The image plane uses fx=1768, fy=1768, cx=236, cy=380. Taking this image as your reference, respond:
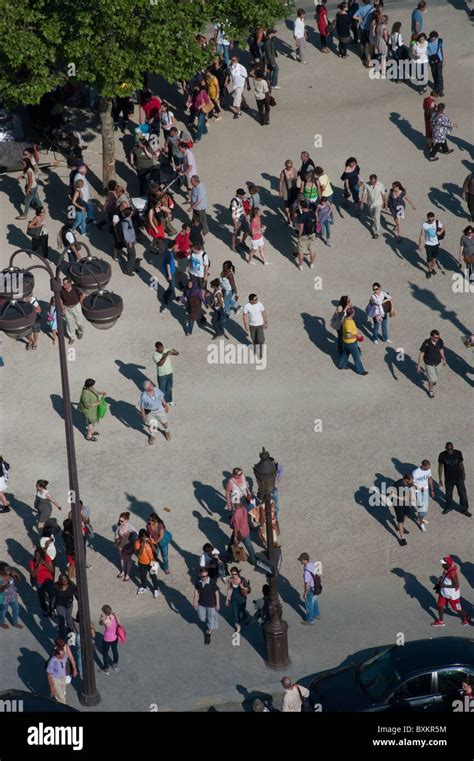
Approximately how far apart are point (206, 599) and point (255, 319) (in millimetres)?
7401

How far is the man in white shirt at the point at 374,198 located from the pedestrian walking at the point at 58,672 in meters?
13.5

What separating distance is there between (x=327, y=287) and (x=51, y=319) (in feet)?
18.5

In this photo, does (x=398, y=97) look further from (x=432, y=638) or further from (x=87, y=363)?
(x=432, y=638)

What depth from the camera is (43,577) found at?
28531 mm

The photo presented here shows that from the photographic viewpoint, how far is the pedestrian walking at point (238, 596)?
2786 centimetres

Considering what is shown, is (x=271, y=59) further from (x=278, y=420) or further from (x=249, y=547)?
(x=249, y=547)

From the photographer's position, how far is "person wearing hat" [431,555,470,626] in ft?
91.9

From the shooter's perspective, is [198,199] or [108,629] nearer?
[108,629]

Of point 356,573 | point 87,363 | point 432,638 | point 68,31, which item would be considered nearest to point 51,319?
point 87,363

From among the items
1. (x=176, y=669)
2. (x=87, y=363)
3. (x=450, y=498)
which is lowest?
(x=176, y=669)

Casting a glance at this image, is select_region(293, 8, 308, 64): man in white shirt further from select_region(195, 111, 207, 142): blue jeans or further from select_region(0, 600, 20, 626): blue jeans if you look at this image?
select_region(0, 600, 20, 626): blue jeans

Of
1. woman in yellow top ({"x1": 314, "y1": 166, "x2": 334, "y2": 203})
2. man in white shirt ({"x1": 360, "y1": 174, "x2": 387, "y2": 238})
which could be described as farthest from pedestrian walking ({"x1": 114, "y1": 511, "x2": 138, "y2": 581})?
man in white shirt ({"x1": 360, "y1": 174, "x2": 387, "y2": 238})

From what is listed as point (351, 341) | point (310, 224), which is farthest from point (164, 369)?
point (310, 224)

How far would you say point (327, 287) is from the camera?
35.6 m
